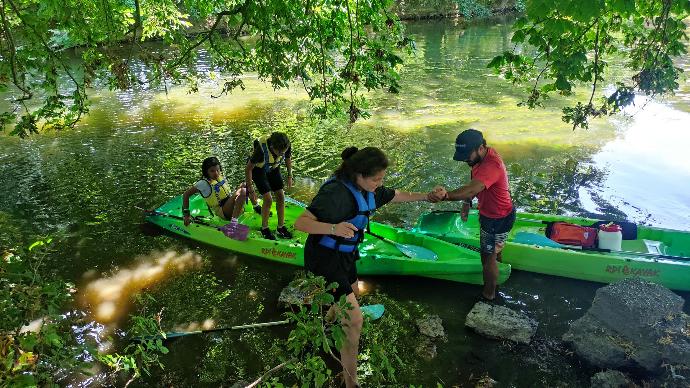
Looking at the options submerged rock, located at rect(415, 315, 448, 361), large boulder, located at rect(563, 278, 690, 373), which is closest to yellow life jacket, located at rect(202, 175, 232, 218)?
submerged rock, located at rect(415, 315, 448, 361)

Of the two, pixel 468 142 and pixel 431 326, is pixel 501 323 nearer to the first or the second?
pixel 431 326

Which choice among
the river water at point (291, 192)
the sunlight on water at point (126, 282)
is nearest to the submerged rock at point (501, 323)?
the river water at point (291, 192)

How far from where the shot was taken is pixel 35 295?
9.62 ft

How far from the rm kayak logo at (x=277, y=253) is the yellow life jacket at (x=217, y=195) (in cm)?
102

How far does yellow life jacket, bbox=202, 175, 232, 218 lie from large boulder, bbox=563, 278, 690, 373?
5.22 metres

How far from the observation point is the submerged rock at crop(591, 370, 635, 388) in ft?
15.0

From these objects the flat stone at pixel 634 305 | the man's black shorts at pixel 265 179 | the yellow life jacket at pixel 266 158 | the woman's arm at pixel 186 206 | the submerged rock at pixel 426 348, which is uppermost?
the yellow life jacket at pixel 266 158

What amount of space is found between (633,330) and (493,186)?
198 cm

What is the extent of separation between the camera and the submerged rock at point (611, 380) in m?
4.57

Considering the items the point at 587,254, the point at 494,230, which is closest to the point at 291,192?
the point at 494,230

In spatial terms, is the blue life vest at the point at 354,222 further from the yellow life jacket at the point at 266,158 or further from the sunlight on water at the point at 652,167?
the sunlight on water at the point at 652,167

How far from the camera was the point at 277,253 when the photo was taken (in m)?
7.25

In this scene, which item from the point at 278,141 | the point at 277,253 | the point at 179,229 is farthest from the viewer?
the point at 179,229

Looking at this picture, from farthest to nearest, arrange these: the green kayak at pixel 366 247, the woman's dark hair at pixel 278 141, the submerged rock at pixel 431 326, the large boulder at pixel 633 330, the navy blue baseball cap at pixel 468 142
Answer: the woman's dark hair at pixel 278 141
the green kayak at pixel 366 247
the submerged rock at pixel 431 326
the navy blue baseball cap at pixel 468 142
the large boulder at pixel 633 330
